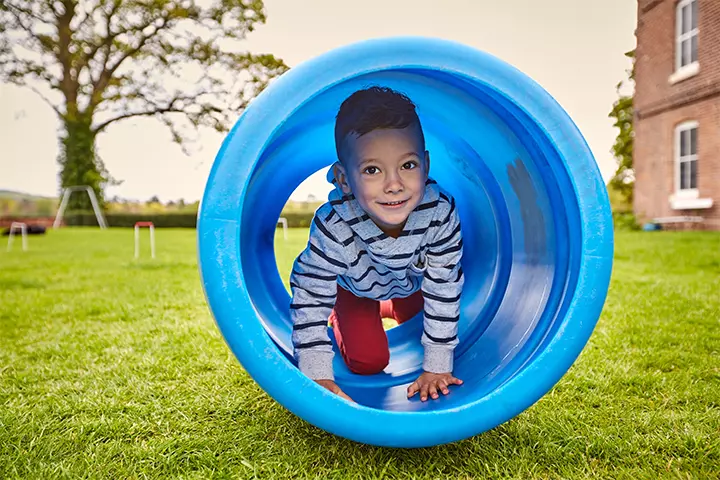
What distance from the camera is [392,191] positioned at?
1929 millimetres

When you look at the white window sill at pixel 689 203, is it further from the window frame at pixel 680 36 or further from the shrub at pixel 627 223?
the window frame at pixel 680 36

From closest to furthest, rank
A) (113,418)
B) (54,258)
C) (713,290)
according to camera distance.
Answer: (113,418) < (713,290) < (54,258)

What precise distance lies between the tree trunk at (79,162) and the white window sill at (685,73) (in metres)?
17.7

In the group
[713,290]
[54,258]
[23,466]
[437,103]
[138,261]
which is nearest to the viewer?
[23,466]

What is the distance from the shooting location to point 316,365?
188 centimetres

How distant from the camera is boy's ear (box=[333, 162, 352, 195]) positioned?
215 cm

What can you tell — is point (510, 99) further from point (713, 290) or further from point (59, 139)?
point (59, 139)

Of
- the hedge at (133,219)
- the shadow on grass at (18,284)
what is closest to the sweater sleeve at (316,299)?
the shadow on grass at (18,284)

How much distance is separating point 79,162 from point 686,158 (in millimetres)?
18707

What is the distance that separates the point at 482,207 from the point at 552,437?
3.19ft

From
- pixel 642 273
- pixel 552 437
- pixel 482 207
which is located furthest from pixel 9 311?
pixel 642 273

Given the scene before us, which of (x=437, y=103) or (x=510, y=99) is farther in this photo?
(x=437, y=103)

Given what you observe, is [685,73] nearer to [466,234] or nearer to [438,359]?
[466,234]

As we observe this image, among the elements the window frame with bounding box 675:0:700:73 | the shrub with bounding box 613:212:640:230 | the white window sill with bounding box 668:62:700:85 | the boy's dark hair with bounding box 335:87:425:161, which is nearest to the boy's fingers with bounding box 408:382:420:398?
the boy's dark hair with bounding box 335:87:425:161
